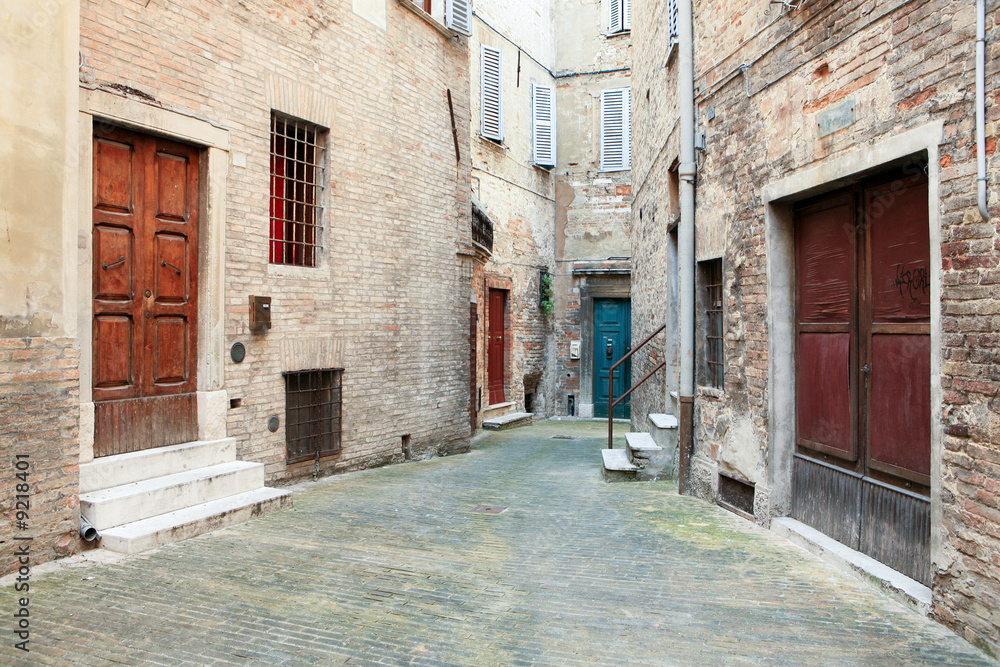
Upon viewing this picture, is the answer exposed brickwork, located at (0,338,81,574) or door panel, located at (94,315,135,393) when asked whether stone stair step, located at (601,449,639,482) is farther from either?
exposed brickwork, located at (0,338,81,574)

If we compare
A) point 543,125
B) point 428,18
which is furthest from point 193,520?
point 543,125

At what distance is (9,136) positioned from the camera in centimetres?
414

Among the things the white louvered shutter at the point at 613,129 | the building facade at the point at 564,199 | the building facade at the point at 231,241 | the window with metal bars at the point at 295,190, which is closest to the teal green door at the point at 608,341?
the building facade at the point at 564,199

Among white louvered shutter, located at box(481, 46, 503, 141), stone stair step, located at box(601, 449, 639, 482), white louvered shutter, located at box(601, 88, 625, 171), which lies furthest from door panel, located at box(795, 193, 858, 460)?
white louvered shutter, located at box(601, 88, 625, 171)

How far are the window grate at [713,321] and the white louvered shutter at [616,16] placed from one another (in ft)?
37.3

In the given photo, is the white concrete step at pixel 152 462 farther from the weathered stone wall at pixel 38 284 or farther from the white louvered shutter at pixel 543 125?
the white louvered shutter at pixel 543 125

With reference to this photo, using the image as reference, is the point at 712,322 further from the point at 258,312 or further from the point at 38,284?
the point at 38,284

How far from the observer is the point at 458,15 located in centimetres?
950

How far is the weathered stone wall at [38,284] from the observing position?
4.12 meters

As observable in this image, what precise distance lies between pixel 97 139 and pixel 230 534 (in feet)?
10.2

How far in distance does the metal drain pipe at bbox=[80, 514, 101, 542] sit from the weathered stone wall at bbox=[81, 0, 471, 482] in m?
1.75

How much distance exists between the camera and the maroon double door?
4.05 meters

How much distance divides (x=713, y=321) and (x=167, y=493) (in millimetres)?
5080

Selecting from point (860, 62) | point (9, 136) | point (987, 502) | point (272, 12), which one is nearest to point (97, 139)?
point (9, 136)
